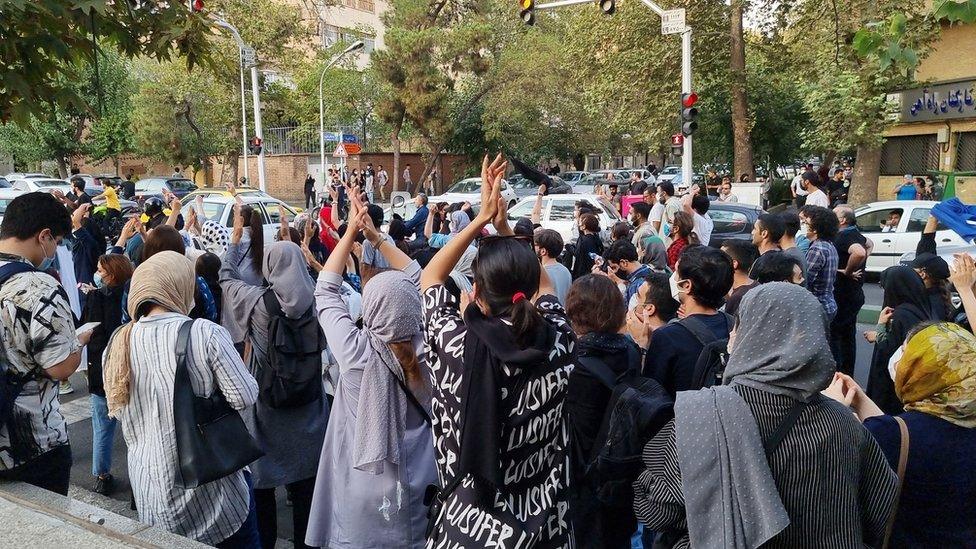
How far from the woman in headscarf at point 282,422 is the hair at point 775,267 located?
2.90 meters

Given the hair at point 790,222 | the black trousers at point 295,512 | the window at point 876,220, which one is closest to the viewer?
the black trousers at point 295,512

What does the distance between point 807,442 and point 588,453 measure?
1059 mm

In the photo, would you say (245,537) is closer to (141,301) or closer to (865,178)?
(141,301)

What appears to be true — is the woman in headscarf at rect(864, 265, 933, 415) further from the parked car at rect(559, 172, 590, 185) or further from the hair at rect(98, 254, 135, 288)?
the parked car at rect(559, 172, 590, 185)

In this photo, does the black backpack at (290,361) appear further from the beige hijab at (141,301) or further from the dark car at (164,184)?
the dark car at (164,184)

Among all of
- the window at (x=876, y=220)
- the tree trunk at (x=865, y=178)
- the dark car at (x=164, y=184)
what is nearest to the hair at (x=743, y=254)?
the window at (x=876, y=220)

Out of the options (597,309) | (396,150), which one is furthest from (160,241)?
(396,150)

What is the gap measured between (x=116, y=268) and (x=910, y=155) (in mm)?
26694

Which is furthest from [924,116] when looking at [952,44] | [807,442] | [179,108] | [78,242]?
[179,108]

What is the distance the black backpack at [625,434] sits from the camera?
9.35 feet

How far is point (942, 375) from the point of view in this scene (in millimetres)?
2537

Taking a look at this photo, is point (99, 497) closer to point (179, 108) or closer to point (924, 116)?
point (924, 116)

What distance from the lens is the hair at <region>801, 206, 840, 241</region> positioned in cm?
653

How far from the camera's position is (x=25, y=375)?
10.9 ft
